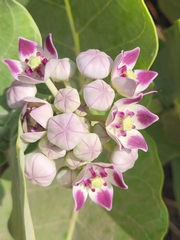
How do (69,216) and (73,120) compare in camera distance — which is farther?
(69,216)

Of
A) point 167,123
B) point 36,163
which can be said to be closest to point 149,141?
point 167,123

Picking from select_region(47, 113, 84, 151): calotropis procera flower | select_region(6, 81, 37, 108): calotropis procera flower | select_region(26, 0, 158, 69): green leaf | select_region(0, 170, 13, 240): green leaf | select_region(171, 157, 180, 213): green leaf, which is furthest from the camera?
select_region(171, 157, 180, 213): green leaf

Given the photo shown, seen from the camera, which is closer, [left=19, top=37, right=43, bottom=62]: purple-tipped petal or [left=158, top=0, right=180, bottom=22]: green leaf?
[left=19, top=37, right=43, bottom=62]: purple-tipped petal

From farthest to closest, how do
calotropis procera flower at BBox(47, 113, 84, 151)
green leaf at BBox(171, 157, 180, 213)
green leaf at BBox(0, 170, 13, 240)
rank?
1. green leaf at BBox(171, 157, 180, 213)
2. green leaf at BBox(0, 170, 13, 240)
3. calotropis procera flower at BBox(47, 113, 84, 151)

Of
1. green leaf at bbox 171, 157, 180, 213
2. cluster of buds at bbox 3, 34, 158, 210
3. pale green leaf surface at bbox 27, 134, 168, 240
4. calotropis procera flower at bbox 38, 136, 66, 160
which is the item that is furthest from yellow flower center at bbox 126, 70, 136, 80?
green leaf at bbox 171, 157, 180, 213

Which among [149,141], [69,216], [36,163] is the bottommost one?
[69,216]

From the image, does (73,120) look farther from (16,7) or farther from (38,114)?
(16,7)

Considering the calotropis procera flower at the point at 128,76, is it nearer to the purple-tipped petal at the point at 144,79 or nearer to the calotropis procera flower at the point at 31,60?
the purple-tipped petal at the point at 144,79

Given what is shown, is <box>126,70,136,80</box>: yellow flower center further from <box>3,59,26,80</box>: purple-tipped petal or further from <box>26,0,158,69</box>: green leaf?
<box>3,59,26,80</box>: purple-tipped petal
